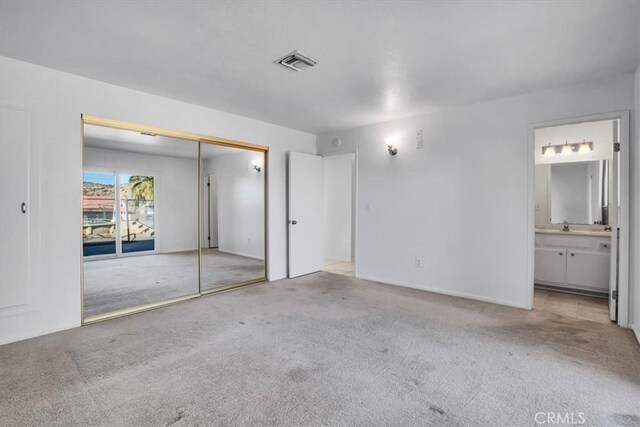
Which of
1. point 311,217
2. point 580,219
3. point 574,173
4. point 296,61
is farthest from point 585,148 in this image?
point 296,61

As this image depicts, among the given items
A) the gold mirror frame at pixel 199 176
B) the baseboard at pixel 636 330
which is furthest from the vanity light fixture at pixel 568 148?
the gold mirror frame at pixel 199 176

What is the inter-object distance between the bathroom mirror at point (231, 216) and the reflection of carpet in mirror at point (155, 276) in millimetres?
15

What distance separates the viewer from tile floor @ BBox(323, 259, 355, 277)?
5570mm

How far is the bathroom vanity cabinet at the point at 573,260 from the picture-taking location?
404 centimetres

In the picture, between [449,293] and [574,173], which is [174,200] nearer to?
[449,293]

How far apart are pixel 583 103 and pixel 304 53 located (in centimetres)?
296

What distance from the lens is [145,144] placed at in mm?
3768

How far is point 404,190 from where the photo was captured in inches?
180

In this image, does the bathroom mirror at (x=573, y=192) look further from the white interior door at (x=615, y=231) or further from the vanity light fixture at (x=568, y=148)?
the white interior door at (x=615, y=231)

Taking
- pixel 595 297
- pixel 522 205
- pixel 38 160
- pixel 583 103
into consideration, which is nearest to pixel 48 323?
pixel 38 160

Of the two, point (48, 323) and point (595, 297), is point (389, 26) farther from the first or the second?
point (595, 297)

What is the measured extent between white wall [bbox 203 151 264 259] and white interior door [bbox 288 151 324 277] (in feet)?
1.68

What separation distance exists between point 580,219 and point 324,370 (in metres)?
4.85

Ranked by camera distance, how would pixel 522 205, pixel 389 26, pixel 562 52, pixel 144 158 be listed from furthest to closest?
pixel 144 158
pixel 522 205
pixel 562 52
pixel 389 26
